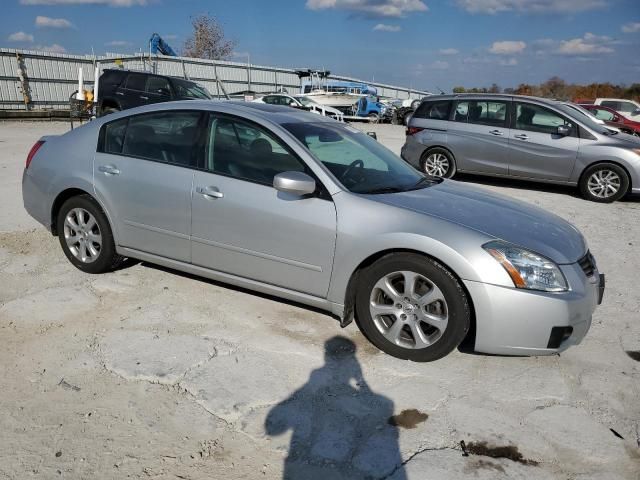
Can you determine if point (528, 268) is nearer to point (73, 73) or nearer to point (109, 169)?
point (109, 169)

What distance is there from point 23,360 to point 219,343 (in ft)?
3.83

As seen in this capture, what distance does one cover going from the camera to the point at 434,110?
10312 millimetres

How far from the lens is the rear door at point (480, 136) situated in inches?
376

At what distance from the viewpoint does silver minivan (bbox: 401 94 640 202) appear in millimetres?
8938

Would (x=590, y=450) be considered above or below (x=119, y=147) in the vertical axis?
below

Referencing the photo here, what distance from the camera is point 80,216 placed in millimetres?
4523

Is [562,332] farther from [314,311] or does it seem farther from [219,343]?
[219,343]

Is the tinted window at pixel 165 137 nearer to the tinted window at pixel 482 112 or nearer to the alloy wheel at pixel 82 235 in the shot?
the alloy wheel at pixel 82 235

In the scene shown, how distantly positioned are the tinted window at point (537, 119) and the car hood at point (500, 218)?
5.85 metres

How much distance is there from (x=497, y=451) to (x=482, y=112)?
8.27 m

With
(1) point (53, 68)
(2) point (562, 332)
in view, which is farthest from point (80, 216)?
(1) point (53, 68)

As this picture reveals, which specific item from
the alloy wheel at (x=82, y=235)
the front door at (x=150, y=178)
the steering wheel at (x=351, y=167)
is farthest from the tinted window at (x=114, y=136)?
the steering wheel at (x=351, y=167)

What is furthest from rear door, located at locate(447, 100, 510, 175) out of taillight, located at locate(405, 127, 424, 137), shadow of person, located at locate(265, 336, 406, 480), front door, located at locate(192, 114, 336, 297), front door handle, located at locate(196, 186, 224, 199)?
shadow of person, located at locate(265, 336, 406, 480)

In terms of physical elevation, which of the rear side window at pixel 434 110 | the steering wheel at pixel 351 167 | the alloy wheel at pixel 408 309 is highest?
the rear side window at pixel 434 110
